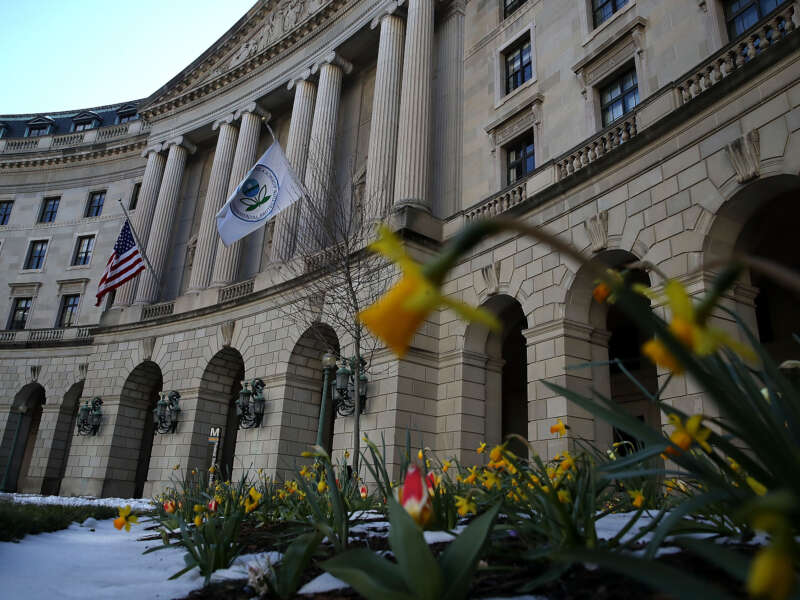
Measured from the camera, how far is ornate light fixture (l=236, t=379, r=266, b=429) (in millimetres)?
20297

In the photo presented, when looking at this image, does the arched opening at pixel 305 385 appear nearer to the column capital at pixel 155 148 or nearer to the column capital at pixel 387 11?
the column capital at pixel 387 11

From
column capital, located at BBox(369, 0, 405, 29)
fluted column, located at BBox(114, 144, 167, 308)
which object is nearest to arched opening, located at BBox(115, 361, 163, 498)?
fluted column, located at BBox(114, 144, 167, 308)

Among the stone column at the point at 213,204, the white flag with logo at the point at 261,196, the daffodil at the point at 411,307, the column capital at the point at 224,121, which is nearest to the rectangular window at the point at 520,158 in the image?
the white flag with logo at the point at 261,196

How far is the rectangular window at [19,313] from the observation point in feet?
123

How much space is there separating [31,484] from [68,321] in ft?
33.1

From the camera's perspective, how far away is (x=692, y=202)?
1177cm

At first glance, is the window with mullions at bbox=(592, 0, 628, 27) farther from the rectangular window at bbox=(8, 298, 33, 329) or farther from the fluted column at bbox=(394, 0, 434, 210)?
the rectangular window at bbox=(8, 298, 33, 329)

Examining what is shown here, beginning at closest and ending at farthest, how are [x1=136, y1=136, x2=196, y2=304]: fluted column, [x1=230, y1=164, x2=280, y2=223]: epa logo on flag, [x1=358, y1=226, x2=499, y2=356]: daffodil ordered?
1. [x1=358, y1=226, x2=499, y2=356]: daffodil
2. [x1=230, y1=164, x2=280, y2=223]: epa logo on flag
3. [x1=136, y1=136, x2=196, y2=304]: fluted column

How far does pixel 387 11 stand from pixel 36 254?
30813mm

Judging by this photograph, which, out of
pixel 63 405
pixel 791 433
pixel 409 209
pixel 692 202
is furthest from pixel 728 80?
pixel 63 405

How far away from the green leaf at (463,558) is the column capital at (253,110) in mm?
29045

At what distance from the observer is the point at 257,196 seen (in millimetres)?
18234

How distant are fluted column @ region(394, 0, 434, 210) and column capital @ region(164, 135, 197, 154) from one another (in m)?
16.2

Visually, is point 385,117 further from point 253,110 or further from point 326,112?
point 253,110
